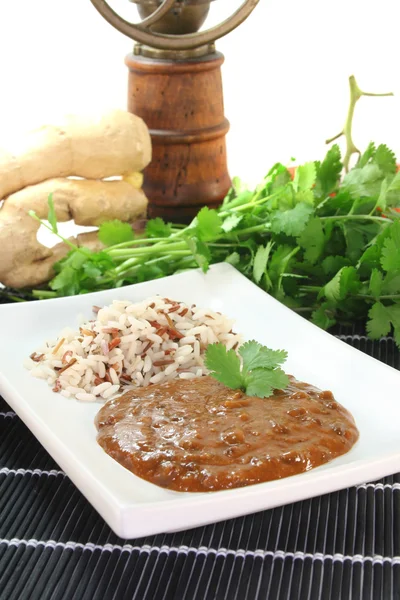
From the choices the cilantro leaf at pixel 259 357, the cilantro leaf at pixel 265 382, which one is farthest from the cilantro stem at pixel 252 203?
the cilantro leaf at pixel 265 382

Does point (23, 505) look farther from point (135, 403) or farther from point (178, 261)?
point (178, 261)

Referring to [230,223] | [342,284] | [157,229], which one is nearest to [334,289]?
[342,284]

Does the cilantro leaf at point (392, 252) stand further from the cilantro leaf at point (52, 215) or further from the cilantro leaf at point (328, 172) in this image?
the cilantro leaf at point (52, 215)

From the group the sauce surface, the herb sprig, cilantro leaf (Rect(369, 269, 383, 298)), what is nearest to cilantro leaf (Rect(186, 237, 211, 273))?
the herb sprig

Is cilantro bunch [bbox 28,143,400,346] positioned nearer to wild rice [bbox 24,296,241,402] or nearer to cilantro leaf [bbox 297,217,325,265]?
cilantro leaf [bbox 297,217,325,265]

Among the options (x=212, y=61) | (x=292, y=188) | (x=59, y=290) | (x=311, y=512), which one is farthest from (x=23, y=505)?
(x=212, y=61)

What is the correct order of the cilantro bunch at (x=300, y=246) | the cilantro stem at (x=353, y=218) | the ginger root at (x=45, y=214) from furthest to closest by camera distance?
the ginger root at (x=45, y=214), the cilantro stem at (x=353, y=218), the cilantro bunch at (x=300, y=246)
